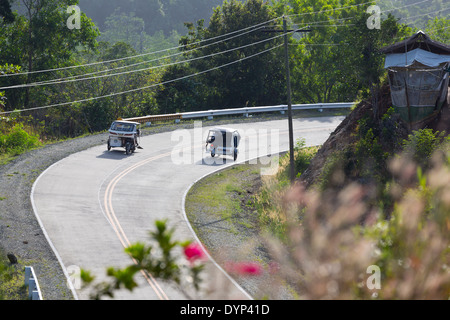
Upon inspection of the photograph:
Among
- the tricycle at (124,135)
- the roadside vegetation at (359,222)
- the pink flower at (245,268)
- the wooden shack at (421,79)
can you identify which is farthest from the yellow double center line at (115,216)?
the wooden shack at (421,79)

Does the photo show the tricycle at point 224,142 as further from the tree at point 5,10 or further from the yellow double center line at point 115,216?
the tree at point 5,10

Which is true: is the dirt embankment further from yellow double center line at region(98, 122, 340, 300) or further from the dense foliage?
the dense foliage

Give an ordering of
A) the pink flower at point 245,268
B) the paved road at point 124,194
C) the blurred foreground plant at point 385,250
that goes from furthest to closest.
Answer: the pink flower at point 245,268 → the paved road at point 124,194 → the blurred foreground plant at point 385,250

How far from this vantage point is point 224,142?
1442 inches

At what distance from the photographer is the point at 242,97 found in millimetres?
59125

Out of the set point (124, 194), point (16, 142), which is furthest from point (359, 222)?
point (16, 142)

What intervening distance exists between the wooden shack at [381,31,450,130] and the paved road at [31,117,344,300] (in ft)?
39.8

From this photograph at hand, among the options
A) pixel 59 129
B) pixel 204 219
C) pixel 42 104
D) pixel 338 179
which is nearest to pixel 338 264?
pixel 204 219

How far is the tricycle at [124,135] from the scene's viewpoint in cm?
3525

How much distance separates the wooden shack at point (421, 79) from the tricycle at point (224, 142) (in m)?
11.0

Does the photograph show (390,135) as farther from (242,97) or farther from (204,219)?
(242,97)

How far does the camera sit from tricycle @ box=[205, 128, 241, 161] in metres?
36.0

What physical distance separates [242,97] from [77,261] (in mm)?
40383

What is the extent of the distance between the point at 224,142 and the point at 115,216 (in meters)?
12.4
